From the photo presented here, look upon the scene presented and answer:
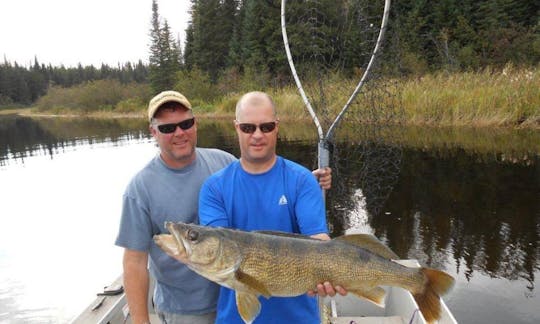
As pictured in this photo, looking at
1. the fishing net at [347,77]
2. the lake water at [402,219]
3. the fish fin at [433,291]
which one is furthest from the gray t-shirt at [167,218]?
the lake water at [402,219]

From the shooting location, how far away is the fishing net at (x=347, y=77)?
541 cm

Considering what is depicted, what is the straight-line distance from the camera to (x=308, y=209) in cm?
270

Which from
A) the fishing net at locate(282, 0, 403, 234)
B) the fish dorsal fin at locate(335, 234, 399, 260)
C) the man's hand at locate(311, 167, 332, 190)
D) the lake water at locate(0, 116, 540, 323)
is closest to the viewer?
the fish dorsal fin at locate(335, 234, 399, 260)

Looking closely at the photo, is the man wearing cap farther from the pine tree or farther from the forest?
the pine tree

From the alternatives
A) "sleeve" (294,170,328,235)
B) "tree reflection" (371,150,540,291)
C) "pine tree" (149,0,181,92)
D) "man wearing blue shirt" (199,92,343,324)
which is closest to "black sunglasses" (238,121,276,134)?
"man wearing blue shirt" (199,92,343,324)

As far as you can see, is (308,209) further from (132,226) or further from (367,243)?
(132,226)

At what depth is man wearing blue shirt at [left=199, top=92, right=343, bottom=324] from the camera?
8.91 feet

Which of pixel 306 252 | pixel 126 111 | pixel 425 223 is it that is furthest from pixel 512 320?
pixel 126 111

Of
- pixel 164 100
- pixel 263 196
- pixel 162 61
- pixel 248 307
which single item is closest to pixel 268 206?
pixel 263 196

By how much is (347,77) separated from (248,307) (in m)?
7.43

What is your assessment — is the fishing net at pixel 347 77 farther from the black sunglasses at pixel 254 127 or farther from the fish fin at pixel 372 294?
the fish fin at pixel 372 294

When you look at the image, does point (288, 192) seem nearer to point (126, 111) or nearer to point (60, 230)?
point (60, 230)

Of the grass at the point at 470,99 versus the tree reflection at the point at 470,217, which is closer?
the tree reflection at the point at 470,217

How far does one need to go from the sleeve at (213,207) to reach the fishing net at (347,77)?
1.80m
